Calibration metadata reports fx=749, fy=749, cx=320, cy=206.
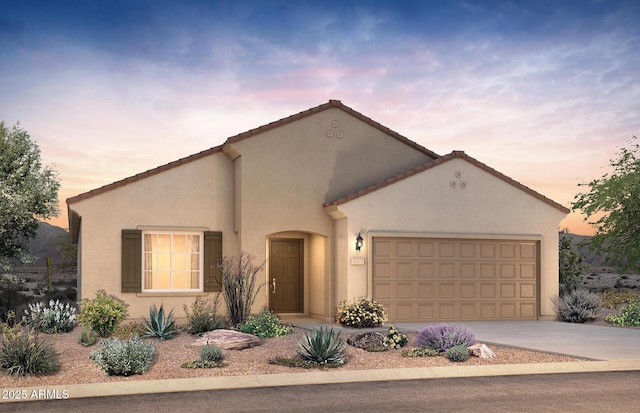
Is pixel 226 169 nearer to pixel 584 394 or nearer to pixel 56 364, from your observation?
pixel 56 364

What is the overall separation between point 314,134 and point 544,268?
24.8 ft

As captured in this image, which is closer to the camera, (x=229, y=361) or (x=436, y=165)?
(x=229, y=361)

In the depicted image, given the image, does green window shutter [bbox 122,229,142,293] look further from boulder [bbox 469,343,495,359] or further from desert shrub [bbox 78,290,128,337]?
boulder [bbox 469,343,495,359]

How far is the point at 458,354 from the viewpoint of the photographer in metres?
13.0

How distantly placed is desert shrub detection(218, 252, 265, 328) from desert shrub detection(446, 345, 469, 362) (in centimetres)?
602

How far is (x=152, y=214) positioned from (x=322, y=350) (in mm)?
8191

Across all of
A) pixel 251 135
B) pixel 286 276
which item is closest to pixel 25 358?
pixel 251 135

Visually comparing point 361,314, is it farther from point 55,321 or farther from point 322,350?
point 55,321

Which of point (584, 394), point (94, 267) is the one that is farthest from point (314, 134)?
point (584, 394)

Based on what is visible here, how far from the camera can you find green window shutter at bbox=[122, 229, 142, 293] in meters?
18.8

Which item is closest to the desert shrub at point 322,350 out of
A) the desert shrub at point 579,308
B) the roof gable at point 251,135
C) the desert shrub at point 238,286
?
the desert shrub at point 238,286

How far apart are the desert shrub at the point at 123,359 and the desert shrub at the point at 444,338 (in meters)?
5.14

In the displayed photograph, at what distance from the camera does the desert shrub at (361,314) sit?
18.2 metres

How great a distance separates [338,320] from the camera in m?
19.0
